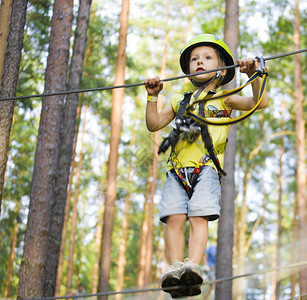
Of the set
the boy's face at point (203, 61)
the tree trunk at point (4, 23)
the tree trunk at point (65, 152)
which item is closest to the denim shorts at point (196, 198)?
the boy's face at point (203, 61)

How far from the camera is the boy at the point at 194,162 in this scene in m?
2.75

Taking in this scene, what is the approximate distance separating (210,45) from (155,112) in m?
0.55

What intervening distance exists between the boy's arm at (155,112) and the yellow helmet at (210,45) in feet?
0.86

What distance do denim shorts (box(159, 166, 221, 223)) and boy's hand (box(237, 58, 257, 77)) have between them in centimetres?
64

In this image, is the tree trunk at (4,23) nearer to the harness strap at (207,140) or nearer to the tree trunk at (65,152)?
the harness strap at (207,140)

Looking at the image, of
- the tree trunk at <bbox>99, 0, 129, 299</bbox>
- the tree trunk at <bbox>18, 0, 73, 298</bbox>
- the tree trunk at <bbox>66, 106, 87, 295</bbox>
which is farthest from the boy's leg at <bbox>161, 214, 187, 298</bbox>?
the tree trunk at <bbox>66, 106, 87, 295</bbox>

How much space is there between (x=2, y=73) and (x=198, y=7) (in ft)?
39.3

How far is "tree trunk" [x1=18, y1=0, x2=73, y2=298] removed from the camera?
222 inches

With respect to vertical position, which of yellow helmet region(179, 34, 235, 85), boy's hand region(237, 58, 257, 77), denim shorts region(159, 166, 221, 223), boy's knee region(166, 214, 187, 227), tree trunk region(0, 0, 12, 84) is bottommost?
boy's knee region(166, 214, 187, 227)

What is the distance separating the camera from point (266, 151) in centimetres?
2131

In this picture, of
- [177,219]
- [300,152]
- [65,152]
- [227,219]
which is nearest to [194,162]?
[177,219]

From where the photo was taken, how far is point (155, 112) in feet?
9.96

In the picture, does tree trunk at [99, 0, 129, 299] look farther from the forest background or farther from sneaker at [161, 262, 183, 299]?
sneaker at [161, 262, 183, 299]

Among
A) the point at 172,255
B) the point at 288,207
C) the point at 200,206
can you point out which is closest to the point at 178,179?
the point at 200,206
